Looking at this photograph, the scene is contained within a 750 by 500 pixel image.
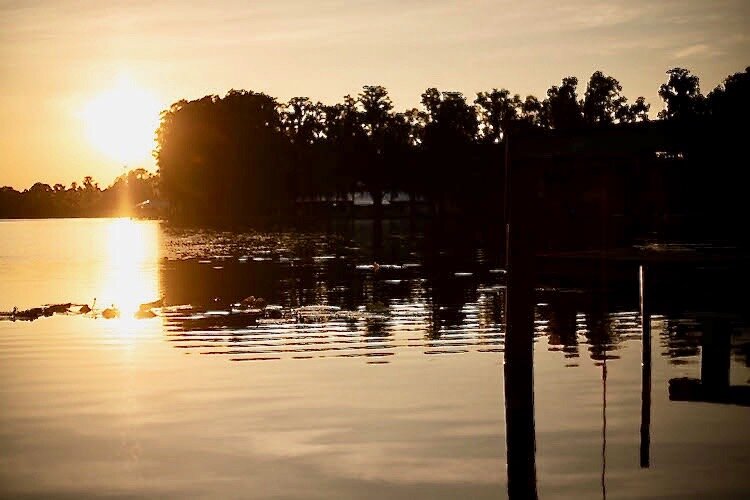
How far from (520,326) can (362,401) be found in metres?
7.74

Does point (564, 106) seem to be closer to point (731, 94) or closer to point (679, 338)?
point (731, 94)

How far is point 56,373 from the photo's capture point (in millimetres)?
29422

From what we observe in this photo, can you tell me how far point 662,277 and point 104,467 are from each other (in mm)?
51160

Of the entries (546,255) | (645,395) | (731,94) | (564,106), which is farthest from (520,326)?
(564,106)

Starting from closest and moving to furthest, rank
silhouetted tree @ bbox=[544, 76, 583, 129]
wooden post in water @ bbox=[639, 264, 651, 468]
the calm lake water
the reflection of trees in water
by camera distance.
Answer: the calm lake water < wooden post in water @ bbox=[639, 264, 651, 468] < the reflection of trees in water < silhouetted tree @ bbox=[544, 76, 583, 129]

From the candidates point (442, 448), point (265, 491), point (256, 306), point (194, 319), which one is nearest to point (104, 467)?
point (265, 491)

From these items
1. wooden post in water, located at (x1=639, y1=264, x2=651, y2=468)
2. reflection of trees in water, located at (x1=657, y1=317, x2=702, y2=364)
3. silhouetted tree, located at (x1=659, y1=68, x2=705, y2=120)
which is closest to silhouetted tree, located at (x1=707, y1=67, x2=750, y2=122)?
silhouetted tree, located at (x1=659, y1=68, x2=705, y2=120)

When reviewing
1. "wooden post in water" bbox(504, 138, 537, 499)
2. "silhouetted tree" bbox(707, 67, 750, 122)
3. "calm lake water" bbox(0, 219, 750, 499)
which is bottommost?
"calm lake water" bbox(0, 219, 750, 499)

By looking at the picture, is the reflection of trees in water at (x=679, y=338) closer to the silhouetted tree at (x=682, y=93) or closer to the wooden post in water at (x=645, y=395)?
the wooden post in water at (x=645, y=395)

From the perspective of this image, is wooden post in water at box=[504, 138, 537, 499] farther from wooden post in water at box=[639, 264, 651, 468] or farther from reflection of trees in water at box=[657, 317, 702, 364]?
reflection of trees in water at box=[657, 317, 702, 364]

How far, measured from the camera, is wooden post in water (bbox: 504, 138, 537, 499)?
1661 centimetres

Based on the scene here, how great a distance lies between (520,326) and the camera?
1731 centimetres

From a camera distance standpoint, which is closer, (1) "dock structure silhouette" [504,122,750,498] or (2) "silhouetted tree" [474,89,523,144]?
(1) "dock structure silhouette" [504,122,750,498]

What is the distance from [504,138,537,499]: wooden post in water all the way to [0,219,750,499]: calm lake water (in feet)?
1.28
